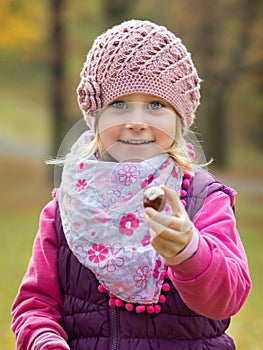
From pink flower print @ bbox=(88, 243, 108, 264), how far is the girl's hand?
438mm

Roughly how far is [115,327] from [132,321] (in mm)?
55

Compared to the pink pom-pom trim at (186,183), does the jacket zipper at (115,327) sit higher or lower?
lower

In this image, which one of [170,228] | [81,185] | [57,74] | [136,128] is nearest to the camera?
[170,228]

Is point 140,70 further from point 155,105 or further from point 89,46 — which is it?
point 89,46

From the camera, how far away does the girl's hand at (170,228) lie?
2268 millimetres

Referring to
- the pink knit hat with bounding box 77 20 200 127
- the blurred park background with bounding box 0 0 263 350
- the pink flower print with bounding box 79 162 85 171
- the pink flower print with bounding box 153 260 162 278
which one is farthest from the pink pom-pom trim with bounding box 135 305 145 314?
the blurred park background with bounding box 0 0 263 350

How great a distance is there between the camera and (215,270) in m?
2.45

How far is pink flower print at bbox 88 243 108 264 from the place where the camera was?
2744 millimetres

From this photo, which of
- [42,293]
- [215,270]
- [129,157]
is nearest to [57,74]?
[42,293]

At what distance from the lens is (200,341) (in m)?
2.76

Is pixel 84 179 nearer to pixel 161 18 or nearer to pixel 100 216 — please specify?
pixel 100 216

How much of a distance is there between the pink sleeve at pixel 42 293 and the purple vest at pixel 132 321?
35mm

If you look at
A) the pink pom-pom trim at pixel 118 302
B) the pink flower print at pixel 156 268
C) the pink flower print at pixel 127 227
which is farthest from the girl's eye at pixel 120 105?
the pink pom-pom trim at pixel 118 302

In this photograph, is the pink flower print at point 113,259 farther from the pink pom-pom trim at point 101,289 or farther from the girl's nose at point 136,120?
the girl's nose at point 136,120
